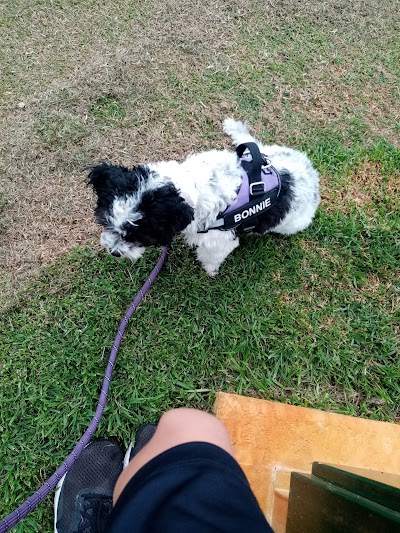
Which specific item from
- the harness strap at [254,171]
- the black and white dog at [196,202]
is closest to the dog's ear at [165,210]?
the black and white dog at [196,202]

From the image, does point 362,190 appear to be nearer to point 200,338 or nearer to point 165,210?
point 200,338

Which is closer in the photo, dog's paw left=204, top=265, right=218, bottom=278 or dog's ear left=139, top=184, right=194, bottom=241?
dog's ear left=139, top=184, right=194, bottom=241

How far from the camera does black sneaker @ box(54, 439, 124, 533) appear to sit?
2.32 m

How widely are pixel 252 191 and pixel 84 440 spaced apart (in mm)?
1737

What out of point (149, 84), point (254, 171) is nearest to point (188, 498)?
point (254, 171)

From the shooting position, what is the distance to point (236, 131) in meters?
3.24

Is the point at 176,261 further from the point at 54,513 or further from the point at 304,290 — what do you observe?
the point at 54,513

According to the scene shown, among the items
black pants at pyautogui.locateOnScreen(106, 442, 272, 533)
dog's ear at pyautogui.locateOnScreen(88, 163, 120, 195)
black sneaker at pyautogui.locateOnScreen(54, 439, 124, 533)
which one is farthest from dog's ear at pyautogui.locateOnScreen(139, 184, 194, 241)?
black sneaker at pyautogui.locateOnScreen(54, 439, 124, 533)

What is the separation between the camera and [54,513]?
243 centimetres

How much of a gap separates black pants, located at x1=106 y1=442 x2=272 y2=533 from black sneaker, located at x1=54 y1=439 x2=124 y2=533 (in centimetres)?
127

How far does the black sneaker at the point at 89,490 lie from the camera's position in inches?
91.5

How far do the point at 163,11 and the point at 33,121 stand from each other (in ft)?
5.27

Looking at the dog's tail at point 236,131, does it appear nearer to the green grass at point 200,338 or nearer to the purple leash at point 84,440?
the green grass at point 200,338

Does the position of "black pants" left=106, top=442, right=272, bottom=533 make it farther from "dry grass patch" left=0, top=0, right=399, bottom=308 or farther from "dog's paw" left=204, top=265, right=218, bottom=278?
"dry grass patch" left=0, top=0, right=399, bottom=308
